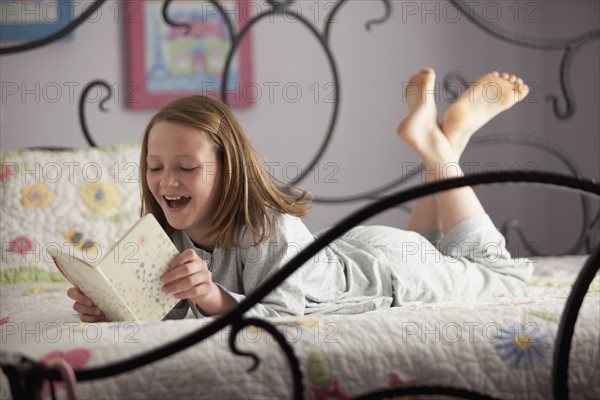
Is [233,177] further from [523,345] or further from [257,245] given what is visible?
[523,345]

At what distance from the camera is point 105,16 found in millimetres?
2348

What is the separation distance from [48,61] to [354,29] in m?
0.93

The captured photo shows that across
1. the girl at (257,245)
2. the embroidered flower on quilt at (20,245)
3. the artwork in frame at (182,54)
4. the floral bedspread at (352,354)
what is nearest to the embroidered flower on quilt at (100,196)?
the embroidered flower on quilt at (20,245)

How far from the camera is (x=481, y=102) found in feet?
5.86

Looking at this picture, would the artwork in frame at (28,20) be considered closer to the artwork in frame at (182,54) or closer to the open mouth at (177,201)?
the artwork in frame at (182,54)

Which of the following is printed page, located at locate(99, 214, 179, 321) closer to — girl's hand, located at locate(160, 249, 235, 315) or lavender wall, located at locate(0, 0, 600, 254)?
girl's hand, located at locate(160, 249, 235, 315)

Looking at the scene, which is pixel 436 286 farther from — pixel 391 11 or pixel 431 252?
pixel 391 11

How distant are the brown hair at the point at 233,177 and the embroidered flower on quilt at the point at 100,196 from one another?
48 centimetres

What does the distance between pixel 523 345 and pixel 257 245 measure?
480 mm

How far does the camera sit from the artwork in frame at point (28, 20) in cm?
229

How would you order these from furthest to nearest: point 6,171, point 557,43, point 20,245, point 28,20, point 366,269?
1. point 557,43
2. point 28,20
3. point 6,171
4. point 20,245
5. point 366,269

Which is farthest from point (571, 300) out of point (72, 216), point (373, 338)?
point (72, 216)

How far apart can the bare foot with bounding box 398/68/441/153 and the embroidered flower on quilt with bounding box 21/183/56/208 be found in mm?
791

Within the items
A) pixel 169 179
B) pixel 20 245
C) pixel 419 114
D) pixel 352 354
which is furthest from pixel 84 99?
pixel 352 354
